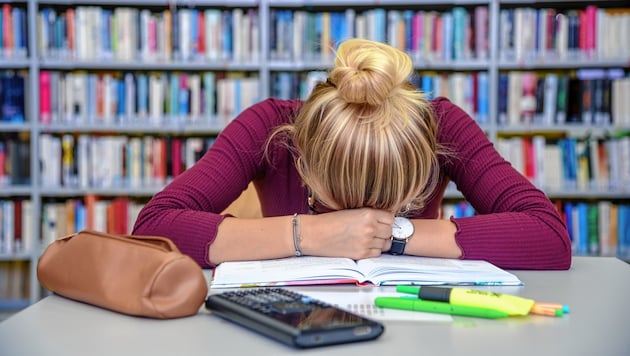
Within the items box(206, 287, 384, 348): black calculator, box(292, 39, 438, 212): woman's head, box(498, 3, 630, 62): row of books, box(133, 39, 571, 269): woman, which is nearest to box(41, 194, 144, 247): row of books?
box(498, 3, 630, 62): row of books

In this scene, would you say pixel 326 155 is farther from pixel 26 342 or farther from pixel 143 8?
pixel 143 8

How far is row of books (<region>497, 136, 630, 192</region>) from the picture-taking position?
3031 mm

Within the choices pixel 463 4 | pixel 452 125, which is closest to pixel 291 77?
pixel 463 4

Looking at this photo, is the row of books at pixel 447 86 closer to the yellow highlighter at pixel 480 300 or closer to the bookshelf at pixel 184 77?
the bookshelf at pixel 184 77

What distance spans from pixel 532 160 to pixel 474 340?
8.31 ft

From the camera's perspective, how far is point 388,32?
10.3ft

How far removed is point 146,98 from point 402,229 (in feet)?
7.26

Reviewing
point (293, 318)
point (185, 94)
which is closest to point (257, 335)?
point (293, 318)

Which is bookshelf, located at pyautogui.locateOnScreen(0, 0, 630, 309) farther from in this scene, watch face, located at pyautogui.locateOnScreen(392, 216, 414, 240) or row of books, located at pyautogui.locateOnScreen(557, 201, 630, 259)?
watch face, located at pyautogui.locateOnScreen(392, 216, 414, 240)

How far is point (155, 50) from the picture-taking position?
3137 mm

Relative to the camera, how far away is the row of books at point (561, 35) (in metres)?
3.02

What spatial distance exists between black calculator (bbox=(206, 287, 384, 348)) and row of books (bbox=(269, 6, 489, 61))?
7.97 feet

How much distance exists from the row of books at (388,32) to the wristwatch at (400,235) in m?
2.03

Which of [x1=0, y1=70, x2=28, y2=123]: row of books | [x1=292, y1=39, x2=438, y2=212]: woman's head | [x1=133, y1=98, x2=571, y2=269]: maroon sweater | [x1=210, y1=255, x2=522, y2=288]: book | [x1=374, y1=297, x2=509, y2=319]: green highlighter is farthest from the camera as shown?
[x1=0, y1=70, x2=28, y2=123]: row of books
